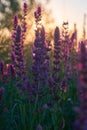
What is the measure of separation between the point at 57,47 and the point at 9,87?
3.57ft

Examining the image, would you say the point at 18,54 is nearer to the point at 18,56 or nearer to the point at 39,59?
the point at 18,56

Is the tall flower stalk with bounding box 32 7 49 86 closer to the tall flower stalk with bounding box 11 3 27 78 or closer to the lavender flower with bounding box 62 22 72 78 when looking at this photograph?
the tall flower stalk with bounding box 11 3 27 78

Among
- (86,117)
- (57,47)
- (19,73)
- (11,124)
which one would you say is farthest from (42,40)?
(86,117)

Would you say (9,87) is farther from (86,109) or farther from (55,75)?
(86,109)

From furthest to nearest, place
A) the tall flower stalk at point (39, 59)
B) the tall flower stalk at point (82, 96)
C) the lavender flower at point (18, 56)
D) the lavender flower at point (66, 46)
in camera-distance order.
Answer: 1. the lavender flower at point (66, 46)
2. the lavender flower at point (18, 56)
3. the tall flower stalk at point (39, 59)
4. the tall flower stalk at point (82, 96)

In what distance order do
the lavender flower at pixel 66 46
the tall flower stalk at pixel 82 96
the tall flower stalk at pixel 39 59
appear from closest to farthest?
the tall flower stalk at pixel 82 96
the tall flower stalk at pixel 39 59
the lavender flower at pixel 66 46

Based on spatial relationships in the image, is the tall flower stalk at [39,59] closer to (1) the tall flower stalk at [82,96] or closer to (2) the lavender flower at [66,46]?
(2) the lavender flower at [66,46]

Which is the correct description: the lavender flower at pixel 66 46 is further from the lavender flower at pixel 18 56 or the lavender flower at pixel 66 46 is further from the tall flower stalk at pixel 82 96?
the tall flower stalk at pixel 82 96

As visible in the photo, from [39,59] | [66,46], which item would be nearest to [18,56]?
[39,59]

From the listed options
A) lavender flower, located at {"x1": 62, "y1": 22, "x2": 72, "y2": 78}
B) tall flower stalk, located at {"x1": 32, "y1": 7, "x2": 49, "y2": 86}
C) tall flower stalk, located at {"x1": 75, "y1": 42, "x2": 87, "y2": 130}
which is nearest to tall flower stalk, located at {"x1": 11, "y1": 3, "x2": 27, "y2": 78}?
tall flower stalk, located at {"x1": 32, "y1": 7, "x2": 49, "y2": 86}

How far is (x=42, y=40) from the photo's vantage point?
3762mm

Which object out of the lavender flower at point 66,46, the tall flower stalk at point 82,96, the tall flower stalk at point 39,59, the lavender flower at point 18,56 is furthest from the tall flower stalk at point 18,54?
the tall flower stalk at point 82,96

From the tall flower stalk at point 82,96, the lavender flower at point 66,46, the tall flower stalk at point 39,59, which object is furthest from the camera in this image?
the lavender flower at point 66,46

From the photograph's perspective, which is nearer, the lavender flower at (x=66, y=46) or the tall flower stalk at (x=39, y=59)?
the tall flower stalk at (x=39, y=59)
